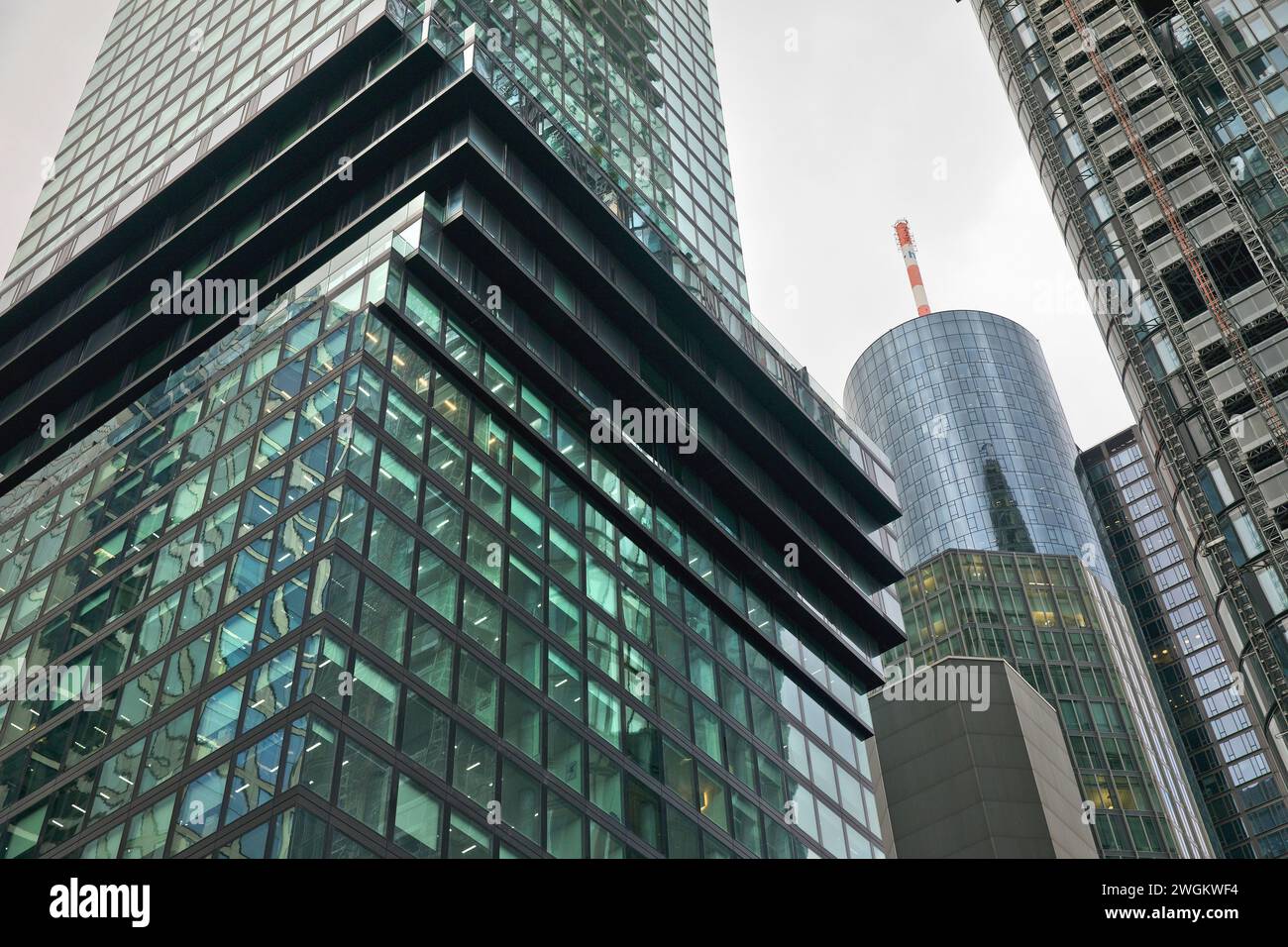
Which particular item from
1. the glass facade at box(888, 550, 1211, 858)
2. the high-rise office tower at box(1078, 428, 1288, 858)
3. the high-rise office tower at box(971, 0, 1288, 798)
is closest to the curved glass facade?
the high-rise office tower at box(1078, 428, 1288, 858)

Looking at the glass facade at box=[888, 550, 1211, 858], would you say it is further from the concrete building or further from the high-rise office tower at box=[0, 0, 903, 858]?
the high-rise office tower at box=[0, 0, 903, 858]

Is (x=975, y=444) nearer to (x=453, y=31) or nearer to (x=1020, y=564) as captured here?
(x=1020, y=564)

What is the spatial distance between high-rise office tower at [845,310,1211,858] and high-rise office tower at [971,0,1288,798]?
187 ft

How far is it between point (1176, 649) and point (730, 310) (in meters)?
140

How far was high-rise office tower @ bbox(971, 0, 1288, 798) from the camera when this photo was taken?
4828 cm

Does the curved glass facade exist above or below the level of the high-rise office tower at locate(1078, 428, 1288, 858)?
above

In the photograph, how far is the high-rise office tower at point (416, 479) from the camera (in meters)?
37.2

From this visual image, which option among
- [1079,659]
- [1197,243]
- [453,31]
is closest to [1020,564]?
[1079,659]

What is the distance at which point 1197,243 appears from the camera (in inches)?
2159
